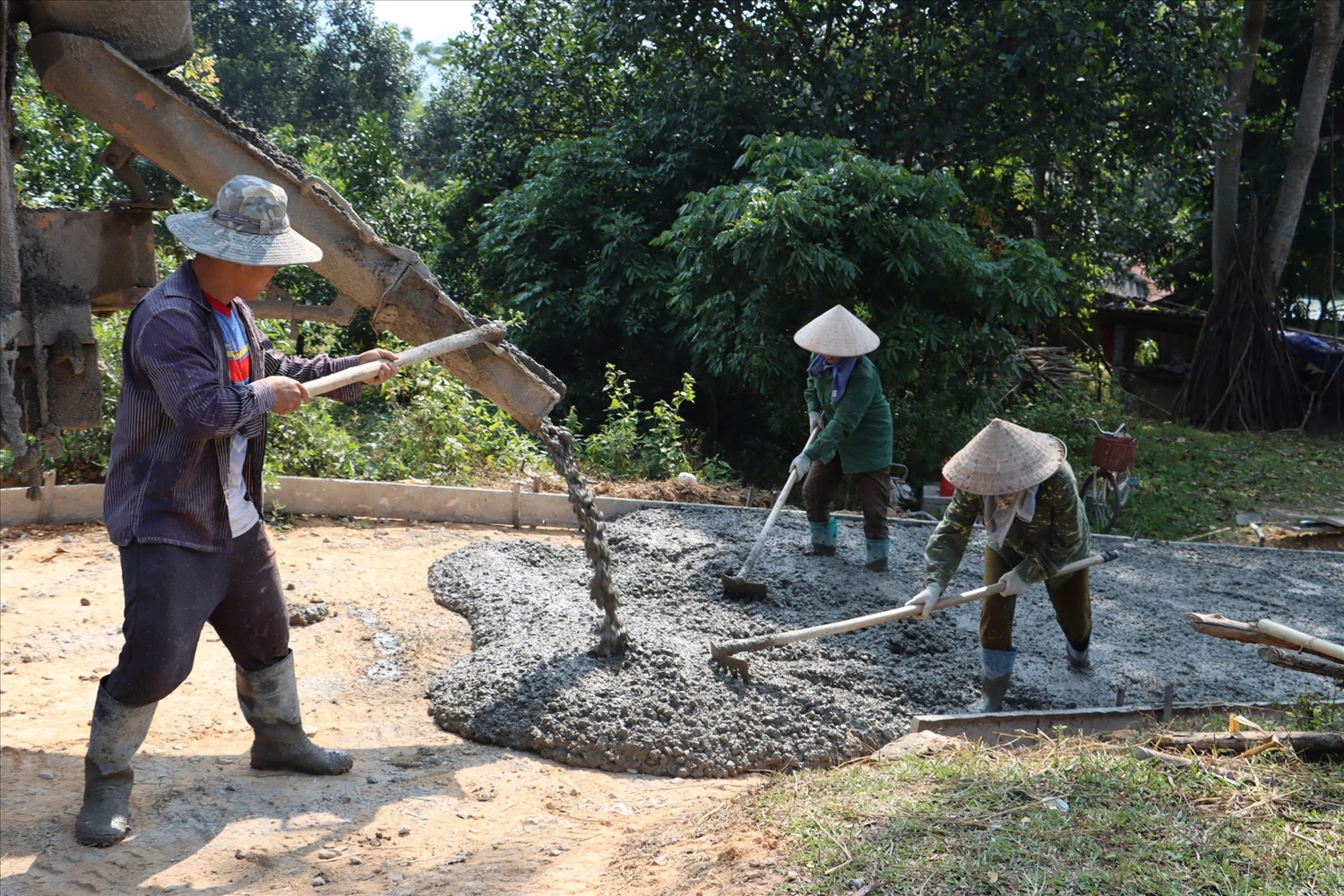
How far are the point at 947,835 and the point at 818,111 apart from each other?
30.5ft

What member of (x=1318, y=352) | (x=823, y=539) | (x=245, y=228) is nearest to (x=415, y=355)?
(x=245, y=228)

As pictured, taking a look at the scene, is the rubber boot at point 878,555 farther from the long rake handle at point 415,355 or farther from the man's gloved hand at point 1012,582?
the long rake handle at point 415,355

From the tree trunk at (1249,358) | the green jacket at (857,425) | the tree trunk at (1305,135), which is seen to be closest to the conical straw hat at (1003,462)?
the green jacket at (857,425)

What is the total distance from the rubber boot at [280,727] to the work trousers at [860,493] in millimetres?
3446

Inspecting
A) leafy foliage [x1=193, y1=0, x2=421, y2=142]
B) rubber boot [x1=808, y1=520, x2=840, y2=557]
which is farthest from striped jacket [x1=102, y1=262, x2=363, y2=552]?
leafy foliage [x1=193, y1=0, x2=421, y2=142]

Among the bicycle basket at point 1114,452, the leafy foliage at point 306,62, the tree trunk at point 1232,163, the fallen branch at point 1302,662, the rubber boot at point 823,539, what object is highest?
the leafy foliage at point 306,62

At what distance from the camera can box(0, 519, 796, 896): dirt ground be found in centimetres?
321

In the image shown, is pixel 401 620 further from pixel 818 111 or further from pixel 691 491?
pixel 818 111

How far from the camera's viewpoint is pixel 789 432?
36.2 ft

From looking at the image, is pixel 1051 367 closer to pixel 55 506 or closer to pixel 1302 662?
pixel 1302 662

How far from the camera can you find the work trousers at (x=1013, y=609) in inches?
181

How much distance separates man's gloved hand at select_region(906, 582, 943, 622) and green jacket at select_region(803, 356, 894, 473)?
1.77 metres

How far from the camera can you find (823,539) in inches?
260

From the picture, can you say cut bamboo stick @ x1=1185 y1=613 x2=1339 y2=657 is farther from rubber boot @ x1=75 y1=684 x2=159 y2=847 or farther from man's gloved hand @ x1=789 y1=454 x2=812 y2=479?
rubber boot @ x1=75 y1=684 x2=159 y2=847
